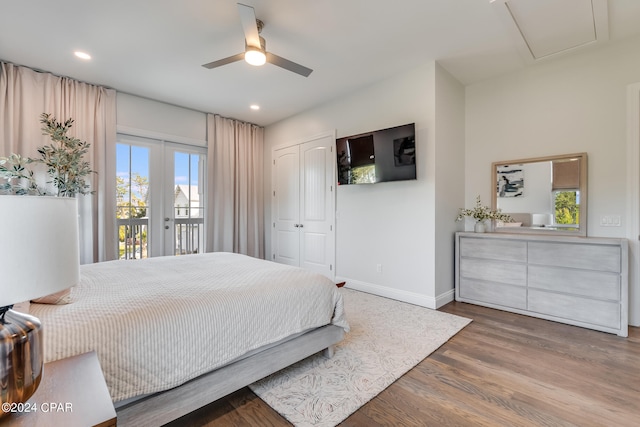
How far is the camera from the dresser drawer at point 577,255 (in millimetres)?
2607

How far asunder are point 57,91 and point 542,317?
5880 mm

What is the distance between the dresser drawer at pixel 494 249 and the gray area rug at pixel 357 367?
0.82m

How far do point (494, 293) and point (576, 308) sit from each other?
69cm

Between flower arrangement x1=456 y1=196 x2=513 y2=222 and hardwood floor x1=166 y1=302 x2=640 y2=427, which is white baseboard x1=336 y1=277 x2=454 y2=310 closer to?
hardwood floor x1=166 y1=302 x2=640 y2=427

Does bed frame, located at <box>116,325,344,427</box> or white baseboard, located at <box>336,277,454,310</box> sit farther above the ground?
bed frame, located at <box>116,325,344,427</box>

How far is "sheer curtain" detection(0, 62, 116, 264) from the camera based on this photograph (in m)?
3.11

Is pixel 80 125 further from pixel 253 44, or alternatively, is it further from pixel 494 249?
pixel 494 249

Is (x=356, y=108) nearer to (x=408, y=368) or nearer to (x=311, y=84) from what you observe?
(x=311, y=84)

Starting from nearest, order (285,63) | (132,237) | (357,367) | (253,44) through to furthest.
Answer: (357,367) → (253,44) → (285,63) → (132,237)

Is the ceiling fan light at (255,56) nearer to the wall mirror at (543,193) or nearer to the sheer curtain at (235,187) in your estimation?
the sheer curtain at (235,187)

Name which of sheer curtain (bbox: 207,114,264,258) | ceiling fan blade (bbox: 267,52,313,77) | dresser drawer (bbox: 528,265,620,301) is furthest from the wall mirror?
sheer curtain (bbox: 207,114,264,258)

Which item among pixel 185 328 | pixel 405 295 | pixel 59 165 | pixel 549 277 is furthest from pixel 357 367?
pixel 59 165

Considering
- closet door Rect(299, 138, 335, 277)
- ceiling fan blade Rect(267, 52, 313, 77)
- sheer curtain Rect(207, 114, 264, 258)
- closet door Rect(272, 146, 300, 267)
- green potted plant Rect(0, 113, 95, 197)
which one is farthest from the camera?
closet door Rect(272, 146, 300, 267)

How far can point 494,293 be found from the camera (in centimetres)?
327
